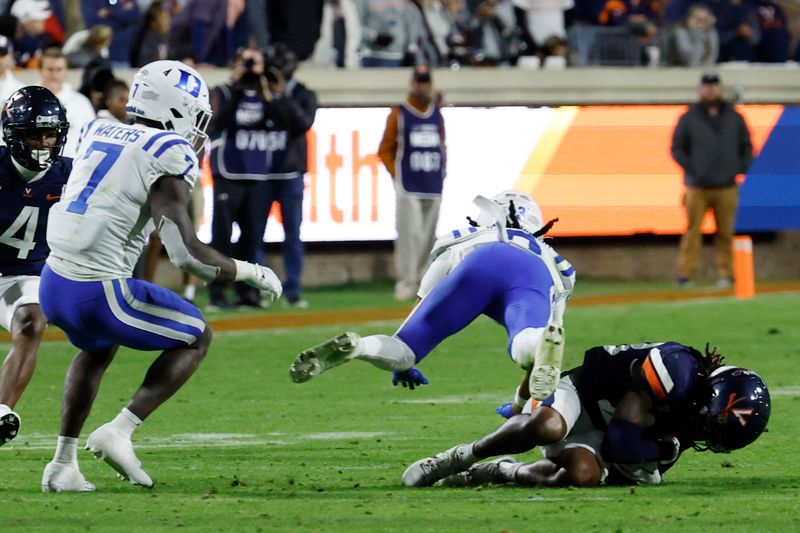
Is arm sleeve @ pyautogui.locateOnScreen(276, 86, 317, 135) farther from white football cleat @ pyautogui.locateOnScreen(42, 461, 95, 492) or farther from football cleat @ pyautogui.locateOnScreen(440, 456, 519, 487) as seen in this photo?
white football cleat @ pyautogui.locateOnScreen(42, 461, 95, 492)

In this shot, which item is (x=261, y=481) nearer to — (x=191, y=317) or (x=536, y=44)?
(x=191, y=317)

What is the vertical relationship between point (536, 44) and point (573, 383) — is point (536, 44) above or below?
above

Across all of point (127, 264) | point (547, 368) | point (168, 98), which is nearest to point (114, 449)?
point (127, 264)

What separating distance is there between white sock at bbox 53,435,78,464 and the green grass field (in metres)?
0.17

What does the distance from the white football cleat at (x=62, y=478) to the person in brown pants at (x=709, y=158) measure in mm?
11780

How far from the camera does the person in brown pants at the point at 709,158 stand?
17.8 meters

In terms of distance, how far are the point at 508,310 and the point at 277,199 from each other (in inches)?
337

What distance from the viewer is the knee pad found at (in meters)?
6.87

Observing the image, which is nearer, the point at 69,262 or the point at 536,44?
the point at 69,262

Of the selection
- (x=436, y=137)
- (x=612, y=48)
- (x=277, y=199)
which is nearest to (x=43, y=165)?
(x=277, y=199)

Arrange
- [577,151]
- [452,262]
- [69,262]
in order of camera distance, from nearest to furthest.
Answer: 1. [69,262]
2. [452,262]
3. [577,151]

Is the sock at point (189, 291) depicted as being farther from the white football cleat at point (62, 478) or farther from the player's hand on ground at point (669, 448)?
the player's hand on ground at point (669, 448)

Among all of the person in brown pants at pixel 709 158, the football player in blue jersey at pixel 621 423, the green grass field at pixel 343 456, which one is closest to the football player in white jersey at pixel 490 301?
the football player in blue jersey at pixel 621 423

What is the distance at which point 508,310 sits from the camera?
734 cm
